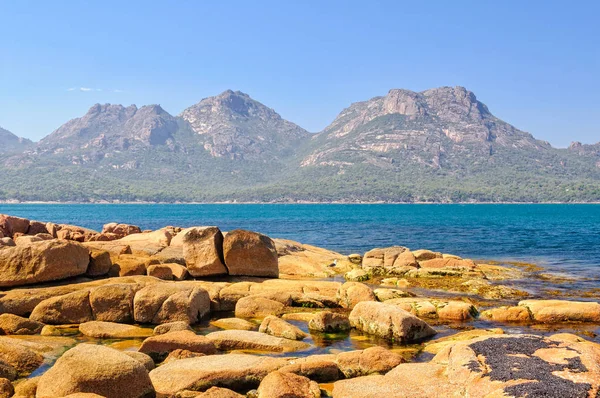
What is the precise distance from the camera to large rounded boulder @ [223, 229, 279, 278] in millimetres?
28422

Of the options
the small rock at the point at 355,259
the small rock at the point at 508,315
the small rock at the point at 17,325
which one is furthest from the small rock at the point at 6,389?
the small rock at the point at 355,259

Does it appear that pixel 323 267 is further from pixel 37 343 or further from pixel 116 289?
pixel 37 343

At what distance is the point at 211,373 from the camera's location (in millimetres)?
13312

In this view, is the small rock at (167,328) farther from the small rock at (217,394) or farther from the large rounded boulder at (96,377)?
the small rock at (217,394)

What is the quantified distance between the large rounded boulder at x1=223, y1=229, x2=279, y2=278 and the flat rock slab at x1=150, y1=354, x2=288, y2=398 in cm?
1393

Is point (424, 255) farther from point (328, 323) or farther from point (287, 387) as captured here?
point (287, 387)

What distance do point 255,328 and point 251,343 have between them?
129 inches

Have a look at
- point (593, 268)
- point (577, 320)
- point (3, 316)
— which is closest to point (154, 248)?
point (3, 316)

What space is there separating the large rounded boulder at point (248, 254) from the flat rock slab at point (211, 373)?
1393 cm

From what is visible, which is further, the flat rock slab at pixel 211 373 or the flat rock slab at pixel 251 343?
the flat rock slab at pixel 251 343

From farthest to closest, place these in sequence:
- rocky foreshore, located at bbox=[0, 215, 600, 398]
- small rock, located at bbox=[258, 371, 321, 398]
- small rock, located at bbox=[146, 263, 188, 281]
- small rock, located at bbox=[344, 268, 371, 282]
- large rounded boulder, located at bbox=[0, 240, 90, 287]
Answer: small rock, located at bbox=[344, 268, 371, 282], small rock, located at bbox=[146, 263, 188, 281], large rounded boulder, located at bbox=[0, 240, 90, 287], small rock, located at bbox=[258, 371, 321, 398], rocky foreshore, located at bbox=[0, 215, 600, 398]

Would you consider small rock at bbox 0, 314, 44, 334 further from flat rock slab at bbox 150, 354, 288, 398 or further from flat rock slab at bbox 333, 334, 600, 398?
flat rock slab at bbox 333, 334, 600, 398

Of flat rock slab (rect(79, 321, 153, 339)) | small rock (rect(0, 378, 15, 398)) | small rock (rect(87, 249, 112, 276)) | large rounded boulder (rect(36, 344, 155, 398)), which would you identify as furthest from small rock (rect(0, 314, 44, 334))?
large rounded boulder (rect(36, 344, 155, 398))

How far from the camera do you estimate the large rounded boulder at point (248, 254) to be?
28422 mm
